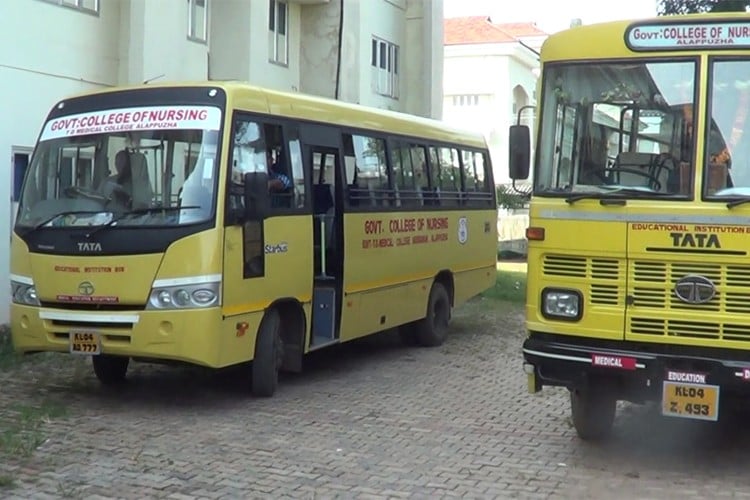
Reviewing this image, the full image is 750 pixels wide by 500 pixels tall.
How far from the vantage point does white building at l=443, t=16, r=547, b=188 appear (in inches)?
1928

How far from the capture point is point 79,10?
572 inches

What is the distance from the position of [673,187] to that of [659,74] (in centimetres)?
84

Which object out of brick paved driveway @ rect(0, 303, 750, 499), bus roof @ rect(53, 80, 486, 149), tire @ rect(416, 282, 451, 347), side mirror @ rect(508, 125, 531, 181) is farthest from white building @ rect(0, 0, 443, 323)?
side mirror @ rect(508, 125, 531, 181)

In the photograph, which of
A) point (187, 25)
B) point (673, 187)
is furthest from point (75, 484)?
point (187, 25)

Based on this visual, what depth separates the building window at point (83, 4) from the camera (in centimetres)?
1425

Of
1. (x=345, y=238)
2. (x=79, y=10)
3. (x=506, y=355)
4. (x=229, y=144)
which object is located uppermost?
(x=79, y=10)

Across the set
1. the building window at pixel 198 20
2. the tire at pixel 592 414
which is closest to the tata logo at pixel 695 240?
the tire at pixel 592 414

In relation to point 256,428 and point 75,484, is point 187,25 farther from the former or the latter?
point 75,484

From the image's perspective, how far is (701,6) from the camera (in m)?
13.4

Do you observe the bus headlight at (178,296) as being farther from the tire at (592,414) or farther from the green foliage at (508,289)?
the green foliage at (508,289)

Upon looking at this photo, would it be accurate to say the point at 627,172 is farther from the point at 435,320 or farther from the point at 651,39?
the point at 435,320

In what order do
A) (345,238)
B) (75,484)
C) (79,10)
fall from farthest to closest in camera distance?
1. (79,10)
2. (345,238)
3. (75,484)

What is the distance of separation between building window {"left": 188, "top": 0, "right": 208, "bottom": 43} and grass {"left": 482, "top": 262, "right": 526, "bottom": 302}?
23.8 feet

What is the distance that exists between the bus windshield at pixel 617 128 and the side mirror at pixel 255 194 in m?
2.72
